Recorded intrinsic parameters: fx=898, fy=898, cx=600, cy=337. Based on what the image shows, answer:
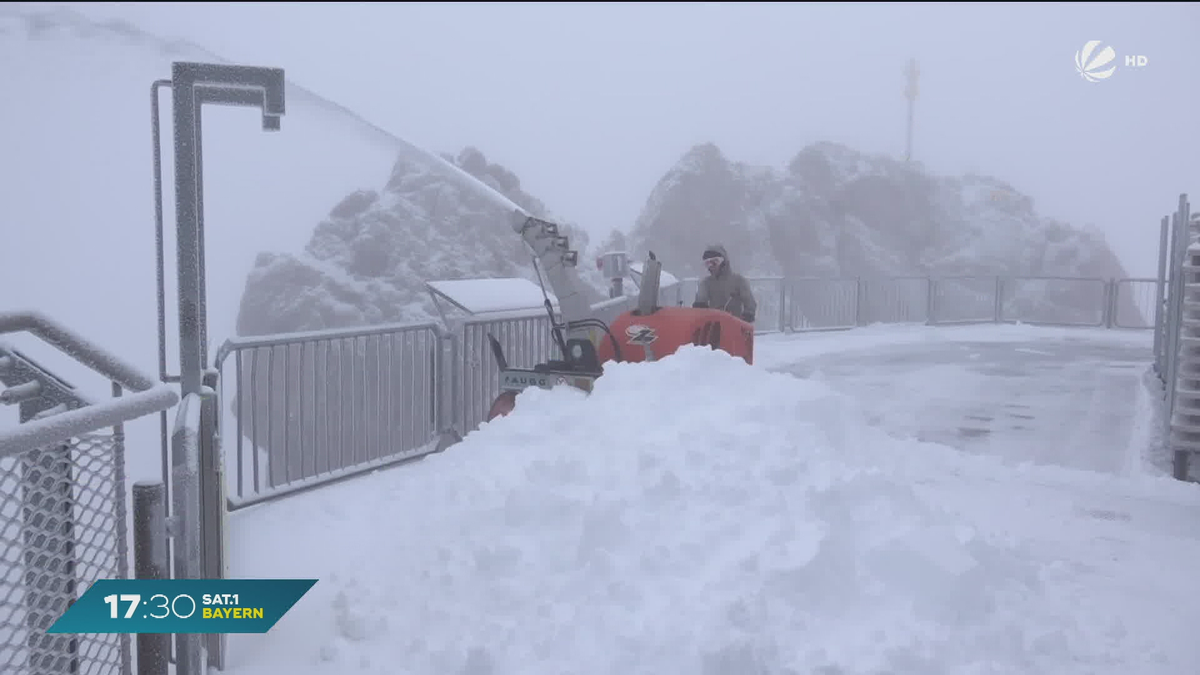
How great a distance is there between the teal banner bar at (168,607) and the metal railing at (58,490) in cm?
9

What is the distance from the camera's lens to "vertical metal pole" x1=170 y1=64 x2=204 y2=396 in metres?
3.29

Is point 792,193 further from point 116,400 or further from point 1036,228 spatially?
point 116,400

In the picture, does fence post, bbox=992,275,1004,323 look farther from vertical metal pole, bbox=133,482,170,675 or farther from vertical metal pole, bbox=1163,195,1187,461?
vertical metal pole, bbox=133,482,170,675

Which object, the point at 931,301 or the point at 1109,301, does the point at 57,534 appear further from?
the point at 1109,301

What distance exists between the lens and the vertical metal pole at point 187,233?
3.29 m

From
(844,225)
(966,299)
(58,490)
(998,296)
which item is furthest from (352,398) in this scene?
(844,225)

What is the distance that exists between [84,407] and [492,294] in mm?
5823

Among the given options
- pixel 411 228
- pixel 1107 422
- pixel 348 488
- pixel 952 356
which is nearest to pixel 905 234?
pixel 411 228

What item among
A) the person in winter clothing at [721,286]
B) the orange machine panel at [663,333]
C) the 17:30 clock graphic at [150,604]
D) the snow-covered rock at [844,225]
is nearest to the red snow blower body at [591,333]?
the orange machine panel at [663,333]

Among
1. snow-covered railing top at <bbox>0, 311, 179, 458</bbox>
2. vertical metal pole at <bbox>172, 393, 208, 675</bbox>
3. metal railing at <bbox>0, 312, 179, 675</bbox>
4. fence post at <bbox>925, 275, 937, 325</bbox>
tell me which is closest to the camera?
snow-covered railing top at <bbox>0, 311, 179, 458</bbox>

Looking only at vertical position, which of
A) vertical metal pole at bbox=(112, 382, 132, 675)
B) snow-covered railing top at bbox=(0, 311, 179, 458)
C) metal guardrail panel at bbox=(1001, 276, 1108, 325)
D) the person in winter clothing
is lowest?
metal guardrail panel at bbox=(1001, 276, 1108, 325)

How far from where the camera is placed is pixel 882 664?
10.9 feet

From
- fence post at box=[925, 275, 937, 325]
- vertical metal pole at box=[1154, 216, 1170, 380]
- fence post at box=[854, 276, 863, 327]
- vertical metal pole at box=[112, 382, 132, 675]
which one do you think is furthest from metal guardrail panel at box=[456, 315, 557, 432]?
fence post at box=[925, 275, 937, 325]

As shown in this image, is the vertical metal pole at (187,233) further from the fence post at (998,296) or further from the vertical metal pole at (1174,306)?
the fence post at (998,296)
